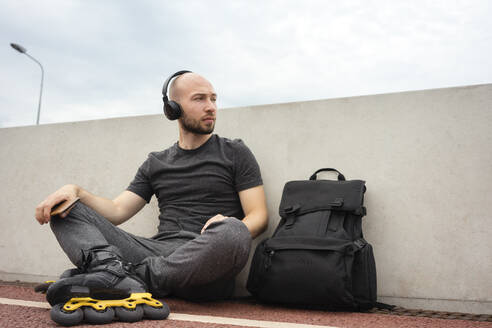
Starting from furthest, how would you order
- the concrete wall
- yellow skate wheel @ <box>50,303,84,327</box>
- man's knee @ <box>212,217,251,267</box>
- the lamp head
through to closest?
1. the lamp head
2. the concrete wall
3. man's knee @ <box>212,217,251,267</box>
4. yellow skate wheel @ <box>50,303,84,327</box>

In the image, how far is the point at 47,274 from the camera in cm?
300

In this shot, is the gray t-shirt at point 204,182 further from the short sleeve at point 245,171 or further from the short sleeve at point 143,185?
the short sleeve at point 143,185

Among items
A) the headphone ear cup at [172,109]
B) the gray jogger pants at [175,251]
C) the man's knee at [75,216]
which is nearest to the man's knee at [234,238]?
the gray jogger pants at [175,251]

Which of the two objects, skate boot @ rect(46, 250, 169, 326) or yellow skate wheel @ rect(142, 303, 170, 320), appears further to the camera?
yellow skate wheel @ rect(142, 303, 170, 320)

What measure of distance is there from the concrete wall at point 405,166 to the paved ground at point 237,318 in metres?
0.32

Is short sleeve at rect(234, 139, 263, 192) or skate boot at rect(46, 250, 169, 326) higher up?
short sleeve at rect(234, 139, 263, 192)

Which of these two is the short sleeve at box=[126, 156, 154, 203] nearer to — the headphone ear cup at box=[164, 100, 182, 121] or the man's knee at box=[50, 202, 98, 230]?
the headphone ear cup at box=[164, 100, 182, 121]

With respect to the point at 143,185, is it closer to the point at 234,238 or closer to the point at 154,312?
the point at 234,238

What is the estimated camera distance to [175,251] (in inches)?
72.0

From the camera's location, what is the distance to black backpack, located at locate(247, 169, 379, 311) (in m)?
1.90

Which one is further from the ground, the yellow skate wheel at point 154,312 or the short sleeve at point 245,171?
the short sleeve at point 245,171

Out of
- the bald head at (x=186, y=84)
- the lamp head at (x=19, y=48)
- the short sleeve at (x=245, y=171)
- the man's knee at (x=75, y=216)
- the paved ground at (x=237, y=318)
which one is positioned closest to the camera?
the paved ground at (x=237, y=318)

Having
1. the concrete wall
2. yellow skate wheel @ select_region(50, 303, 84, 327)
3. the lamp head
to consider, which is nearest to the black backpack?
the concrete wall

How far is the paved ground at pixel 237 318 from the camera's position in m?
1.51
